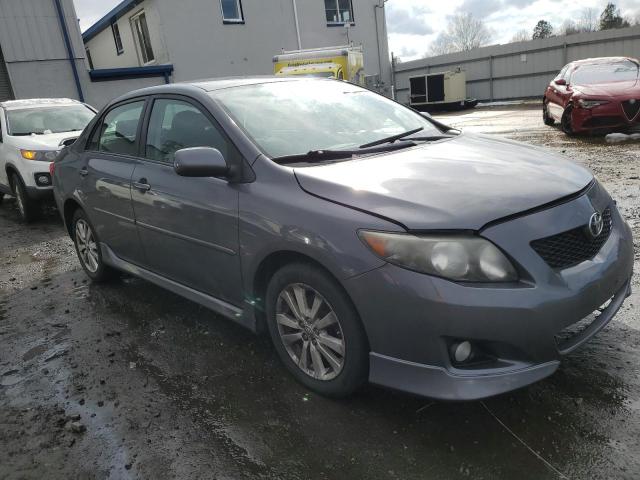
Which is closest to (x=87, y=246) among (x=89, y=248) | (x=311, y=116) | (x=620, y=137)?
(x=89, y=248)

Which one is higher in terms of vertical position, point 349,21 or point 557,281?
point 349,21

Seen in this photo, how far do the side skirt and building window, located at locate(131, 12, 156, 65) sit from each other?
15.6m

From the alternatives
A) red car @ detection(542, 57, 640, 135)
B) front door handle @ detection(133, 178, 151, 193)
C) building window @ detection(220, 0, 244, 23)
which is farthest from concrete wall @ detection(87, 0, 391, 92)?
front door handle @ detection(133, 178, 151, 193)

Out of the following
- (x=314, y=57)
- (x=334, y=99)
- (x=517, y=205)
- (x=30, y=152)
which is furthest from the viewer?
(x=314, y=57)

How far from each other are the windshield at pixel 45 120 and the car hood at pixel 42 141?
0.27 metres

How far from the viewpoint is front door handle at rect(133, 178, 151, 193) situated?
3515 millimetres

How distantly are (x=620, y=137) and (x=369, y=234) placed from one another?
9232 millimetres

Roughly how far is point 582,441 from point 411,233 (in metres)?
1.18

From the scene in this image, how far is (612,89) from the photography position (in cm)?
987

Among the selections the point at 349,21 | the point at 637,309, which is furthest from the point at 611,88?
the point at 349,21

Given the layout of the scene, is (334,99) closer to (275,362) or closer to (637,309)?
(275,362)

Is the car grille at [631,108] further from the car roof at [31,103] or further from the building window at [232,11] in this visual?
the building window at [232,11]

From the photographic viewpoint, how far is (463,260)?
7.01 feet

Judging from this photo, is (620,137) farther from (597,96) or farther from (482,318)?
(482,318)
